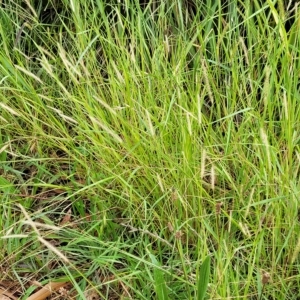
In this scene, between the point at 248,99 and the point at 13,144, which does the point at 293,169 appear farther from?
the point at 13,144

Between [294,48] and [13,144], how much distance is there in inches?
32.2

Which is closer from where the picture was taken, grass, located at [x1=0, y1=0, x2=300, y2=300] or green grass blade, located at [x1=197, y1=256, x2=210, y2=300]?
green grass blade, located at [x1=197, y1=256, x2=210, y2=300]

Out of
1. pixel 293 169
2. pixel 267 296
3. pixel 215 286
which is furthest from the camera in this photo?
pixel 293 169

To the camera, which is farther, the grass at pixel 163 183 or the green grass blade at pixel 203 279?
the grass at pixel 163 183

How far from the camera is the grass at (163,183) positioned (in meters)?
1.31

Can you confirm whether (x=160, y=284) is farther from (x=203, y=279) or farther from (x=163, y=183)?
(x=163, y=183)

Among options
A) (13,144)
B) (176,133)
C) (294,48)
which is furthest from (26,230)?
(294,48)

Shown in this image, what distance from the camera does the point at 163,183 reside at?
4.64ft

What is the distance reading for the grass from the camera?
131 centimetres

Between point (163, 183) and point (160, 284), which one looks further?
point (163, 183)

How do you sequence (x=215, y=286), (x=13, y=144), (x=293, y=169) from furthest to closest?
(x=13, y=144)
(x=293, y=169)
(x=215, y=286)

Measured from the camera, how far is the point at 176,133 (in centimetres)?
149

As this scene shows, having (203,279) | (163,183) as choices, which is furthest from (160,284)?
(163,183)

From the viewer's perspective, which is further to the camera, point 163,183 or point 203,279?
point 163,183
